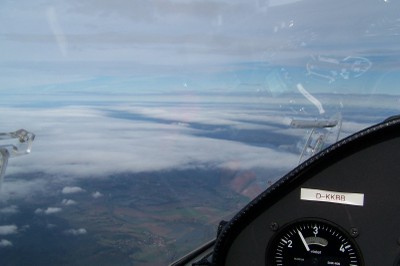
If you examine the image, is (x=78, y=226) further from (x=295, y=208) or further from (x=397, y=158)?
(x=397, y=158)

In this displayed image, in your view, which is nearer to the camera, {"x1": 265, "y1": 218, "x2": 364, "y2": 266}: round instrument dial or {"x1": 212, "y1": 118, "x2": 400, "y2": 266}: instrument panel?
{"x1": 212, "y1": 118, "x2": 400, "y2": 266}: instrument panel

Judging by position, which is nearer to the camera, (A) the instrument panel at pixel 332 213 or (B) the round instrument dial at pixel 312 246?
(A) the instrument panel at pixel 332 213

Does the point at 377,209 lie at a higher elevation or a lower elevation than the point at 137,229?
higher

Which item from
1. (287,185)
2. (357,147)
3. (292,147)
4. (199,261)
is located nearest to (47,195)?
(199,261)

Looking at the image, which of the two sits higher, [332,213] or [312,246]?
[332,213]

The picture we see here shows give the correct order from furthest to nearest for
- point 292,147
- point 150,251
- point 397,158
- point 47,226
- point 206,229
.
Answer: point 292,147
point 206,229
point 150,251
point 47,226
point 397,158
